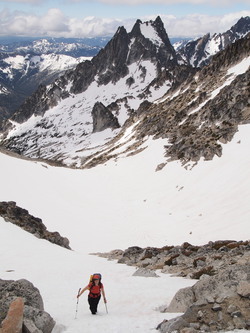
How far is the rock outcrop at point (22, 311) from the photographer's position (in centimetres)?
973

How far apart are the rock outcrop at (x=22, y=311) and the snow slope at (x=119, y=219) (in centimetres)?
89

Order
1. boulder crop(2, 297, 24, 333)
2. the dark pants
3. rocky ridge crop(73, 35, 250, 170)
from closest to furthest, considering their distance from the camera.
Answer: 1. boulder crop(2, 297, 24, 333)
2. the dark pants
3. rocky ridge crop(73, 35, 250, 170)

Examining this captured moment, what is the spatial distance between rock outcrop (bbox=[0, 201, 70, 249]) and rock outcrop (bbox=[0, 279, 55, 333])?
1991 cm

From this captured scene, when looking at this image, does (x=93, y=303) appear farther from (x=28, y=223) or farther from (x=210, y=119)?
(x=210, y=119)

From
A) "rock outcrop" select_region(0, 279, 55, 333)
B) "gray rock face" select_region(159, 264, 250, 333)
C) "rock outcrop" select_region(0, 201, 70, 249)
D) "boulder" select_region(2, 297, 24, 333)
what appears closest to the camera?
"gray rock face" select_region(159, 264, 250, 333)

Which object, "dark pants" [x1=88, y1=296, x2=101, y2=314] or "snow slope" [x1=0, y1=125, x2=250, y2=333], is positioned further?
"snow slope" [x1=0, y1=125, x2=250, y2=333]

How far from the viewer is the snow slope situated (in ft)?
47.8

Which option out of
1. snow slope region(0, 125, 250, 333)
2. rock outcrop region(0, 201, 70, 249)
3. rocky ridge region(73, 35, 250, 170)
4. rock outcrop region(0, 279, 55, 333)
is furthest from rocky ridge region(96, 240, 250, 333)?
rocky ridge region(73, 35, 250, 170)

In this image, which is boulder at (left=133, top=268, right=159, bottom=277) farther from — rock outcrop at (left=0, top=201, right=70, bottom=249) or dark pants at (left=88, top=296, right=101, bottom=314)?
rock outcrop at (left=0, top=201, right=70, bottom=249)

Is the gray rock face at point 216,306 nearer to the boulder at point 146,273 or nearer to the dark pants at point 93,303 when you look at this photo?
the dark pants at point 93,303

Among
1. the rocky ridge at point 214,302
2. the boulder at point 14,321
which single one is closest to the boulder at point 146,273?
the rocky ridge at point 214,302

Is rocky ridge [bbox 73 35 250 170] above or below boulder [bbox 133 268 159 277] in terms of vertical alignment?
above

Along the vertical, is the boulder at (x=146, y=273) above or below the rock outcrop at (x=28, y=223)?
below

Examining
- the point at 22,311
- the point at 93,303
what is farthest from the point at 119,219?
the point at 22,311
